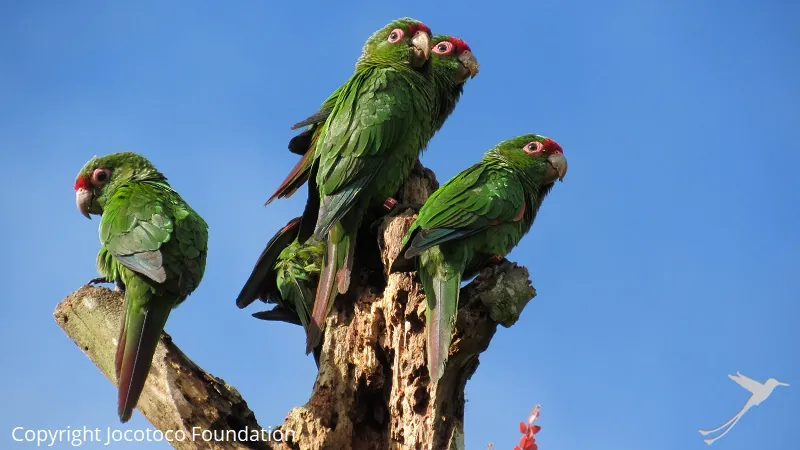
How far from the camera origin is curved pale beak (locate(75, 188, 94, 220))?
6.94m

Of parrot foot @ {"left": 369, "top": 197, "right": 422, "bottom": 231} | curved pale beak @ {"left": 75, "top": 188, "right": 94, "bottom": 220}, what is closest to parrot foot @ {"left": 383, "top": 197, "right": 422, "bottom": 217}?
parrot foot @ {"left": 369, "top": 197, "right": 422, "bottom": 231}

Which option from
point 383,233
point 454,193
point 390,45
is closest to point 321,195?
point 383,233

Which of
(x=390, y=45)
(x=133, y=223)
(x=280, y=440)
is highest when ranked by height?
(x=390, y=45)

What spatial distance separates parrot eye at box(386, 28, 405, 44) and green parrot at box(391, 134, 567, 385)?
132cm

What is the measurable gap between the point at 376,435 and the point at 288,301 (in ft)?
4.71

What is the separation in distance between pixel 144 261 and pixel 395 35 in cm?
299

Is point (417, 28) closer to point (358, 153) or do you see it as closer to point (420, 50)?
point (420, 50)

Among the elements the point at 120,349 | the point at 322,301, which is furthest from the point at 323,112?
the point at 120,349

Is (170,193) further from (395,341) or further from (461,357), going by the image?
(461,357)

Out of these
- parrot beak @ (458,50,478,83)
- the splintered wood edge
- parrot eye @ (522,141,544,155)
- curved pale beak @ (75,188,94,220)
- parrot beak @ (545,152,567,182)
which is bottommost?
the splintered wood edge

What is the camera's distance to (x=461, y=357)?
6.13 m

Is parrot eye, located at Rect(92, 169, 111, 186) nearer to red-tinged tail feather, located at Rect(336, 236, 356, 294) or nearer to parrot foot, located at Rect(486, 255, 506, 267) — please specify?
red-tinged tail feather, located at Rect(336, 236, 356, 294)

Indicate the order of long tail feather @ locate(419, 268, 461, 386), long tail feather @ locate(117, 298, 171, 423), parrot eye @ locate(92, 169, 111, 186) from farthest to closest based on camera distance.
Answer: parrot eye @ locate(92, 169, 111, 186), long tail feather @ locate(117, 298, 171, 423), long tail feather @ locate(419, 268, 461, 386)

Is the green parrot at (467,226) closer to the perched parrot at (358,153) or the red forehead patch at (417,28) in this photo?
the perched parrot at (358,153)
